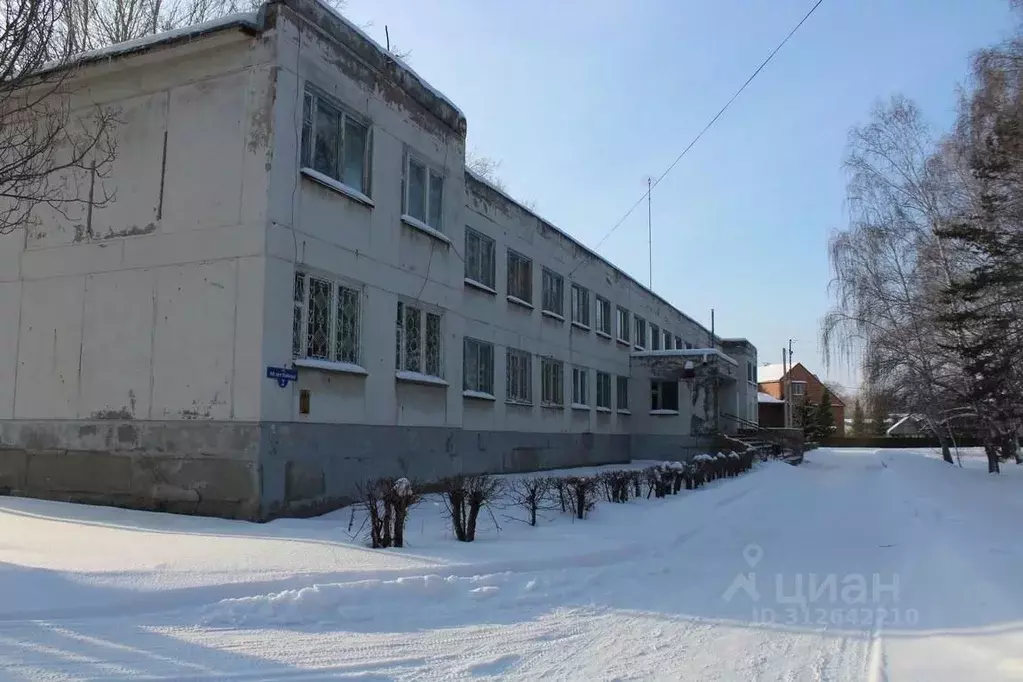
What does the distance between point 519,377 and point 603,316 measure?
27.9ft

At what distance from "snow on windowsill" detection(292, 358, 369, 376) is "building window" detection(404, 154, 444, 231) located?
3554 mm

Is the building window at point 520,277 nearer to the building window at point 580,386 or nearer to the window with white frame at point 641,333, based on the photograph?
the building window at point 580,386

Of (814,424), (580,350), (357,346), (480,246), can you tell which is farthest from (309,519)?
(814,424)

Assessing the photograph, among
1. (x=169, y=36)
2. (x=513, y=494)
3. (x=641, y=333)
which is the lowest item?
(x=513, y=494)

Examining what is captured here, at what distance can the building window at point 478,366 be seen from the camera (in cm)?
1938

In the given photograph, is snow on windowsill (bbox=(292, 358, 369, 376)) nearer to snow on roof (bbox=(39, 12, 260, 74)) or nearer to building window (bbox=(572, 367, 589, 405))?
snow on roof (bbox=(39, 12, 260, 74))

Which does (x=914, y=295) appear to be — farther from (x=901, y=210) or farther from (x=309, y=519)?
(x=309, y=519)

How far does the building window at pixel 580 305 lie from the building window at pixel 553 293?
102 centimetres

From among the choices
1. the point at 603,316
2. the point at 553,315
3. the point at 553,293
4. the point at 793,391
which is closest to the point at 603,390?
the point at 603,316

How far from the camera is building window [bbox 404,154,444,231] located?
1514 cm

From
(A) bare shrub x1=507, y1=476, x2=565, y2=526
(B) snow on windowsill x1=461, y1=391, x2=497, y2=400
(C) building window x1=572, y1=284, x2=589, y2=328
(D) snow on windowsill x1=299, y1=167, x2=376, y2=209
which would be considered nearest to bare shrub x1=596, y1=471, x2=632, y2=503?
(A) bare shrub x1=507, y1=476, x2=565, y2=526

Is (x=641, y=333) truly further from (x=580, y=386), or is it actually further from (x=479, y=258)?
(x=479, y=258)

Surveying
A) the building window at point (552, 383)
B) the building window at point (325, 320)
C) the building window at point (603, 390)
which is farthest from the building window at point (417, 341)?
the building window at point (603, 390)

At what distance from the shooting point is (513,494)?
1358 cm
